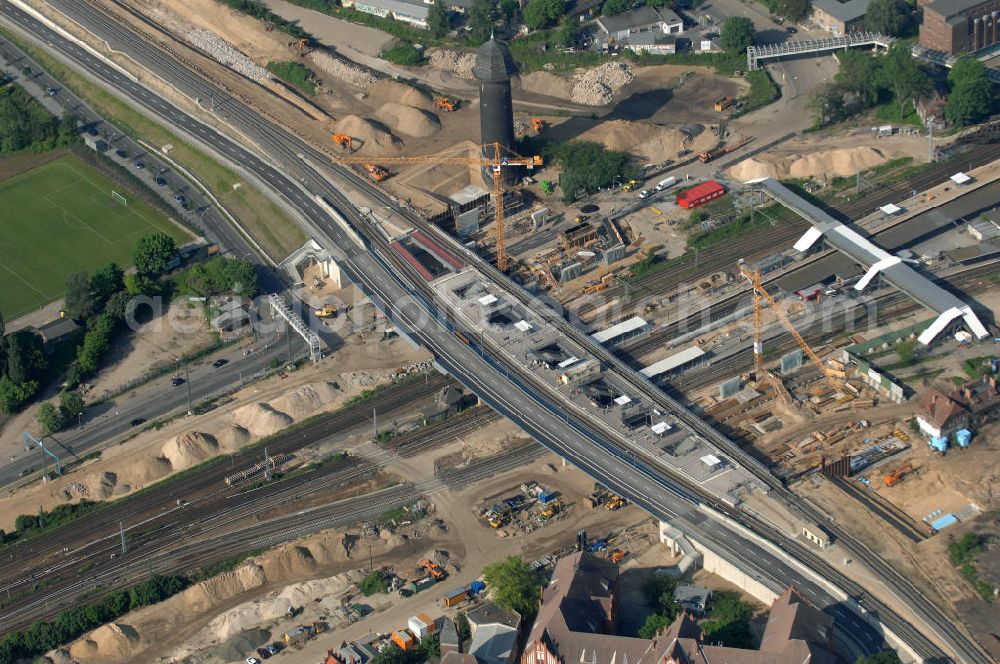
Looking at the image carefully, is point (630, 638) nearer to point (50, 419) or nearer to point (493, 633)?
point (493, 633)

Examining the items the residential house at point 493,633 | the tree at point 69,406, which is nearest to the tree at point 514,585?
the residential house at point 493,633

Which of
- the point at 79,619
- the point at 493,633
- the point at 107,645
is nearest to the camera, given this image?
the point at 493,633

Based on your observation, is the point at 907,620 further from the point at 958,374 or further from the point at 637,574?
the point at 958,374

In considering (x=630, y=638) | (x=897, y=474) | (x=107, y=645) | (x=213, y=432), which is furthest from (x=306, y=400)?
(x=897, y=474)

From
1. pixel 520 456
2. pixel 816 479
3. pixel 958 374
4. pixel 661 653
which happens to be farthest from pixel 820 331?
pixel 661 653

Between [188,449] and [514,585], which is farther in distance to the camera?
[188,449]

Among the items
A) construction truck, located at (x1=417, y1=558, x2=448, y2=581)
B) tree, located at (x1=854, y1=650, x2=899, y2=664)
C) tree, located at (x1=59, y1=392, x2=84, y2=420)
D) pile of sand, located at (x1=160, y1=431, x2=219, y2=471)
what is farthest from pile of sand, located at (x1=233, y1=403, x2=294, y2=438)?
tree, located at (x1=854, y1=650, x2=899, y2=664)
